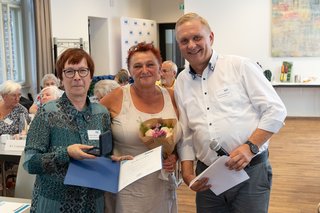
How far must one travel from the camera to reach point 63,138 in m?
1.78

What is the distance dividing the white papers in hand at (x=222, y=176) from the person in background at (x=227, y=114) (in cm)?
4

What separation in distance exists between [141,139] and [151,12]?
1165 centimetres

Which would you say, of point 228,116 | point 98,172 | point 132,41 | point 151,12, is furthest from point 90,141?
point 151,12

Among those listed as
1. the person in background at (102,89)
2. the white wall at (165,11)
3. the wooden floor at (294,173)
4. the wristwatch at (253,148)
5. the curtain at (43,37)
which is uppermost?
the white wall at (165,11)

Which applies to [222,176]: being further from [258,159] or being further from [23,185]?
[23,185]

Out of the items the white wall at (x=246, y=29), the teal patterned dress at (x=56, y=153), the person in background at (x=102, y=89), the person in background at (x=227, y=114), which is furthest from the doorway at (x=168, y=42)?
the teal patterned dress at (x=56, y=153)

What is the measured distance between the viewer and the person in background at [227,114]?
192 cm

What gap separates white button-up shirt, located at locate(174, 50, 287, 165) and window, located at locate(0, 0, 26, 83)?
20.0ft

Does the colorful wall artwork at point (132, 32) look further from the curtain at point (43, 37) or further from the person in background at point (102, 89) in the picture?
the person in background at point (102, 89)

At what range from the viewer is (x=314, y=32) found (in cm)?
872

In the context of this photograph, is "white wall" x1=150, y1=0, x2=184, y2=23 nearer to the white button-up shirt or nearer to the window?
the window

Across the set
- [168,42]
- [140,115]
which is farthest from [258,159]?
[168,42]

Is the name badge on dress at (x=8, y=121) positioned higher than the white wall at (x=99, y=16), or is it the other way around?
the white wall at (x=99, y=16)

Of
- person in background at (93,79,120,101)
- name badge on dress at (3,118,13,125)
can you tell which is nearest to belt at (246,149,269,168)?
person in background at (93,79,120,101)
